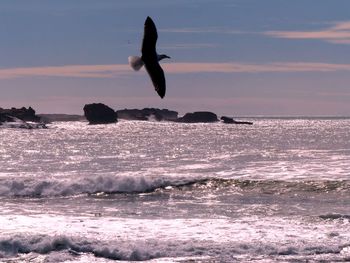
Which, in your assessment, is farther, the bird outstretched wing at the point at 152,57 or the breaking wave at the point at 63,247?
the breaking wave at the point at 63,247

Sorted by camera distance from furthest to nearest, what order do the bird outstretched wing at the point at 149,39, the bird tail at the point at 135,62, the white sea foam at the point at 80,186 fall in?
the white sea foam at the point at 80,186
the bird tail at the point at 135,62
the bird outstretched wing at the point at 149,39

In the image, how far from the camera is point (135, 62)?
20.1 feet

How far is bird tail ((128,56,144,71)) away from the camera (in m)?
5.99

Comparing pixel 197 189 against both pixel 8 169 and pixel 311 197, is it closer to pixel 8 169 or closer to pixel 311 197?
pixel 311 197

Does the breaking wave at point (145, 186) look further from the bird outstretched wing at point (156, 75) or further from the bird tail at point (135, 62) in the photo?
the bird outstretched wing at point (156, 75)

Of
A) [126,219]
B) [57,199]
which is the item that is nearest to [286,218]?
[126,219]

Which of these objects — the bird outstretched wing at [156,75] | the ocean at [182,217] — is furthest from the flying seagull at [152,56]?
the ocean at [182,217]

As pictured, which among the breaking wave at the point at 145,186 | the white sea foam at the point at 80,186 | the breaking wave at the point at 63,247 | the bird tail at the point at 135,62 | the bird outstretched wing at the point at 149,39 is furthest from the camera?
the white sea foam at the point at 80,186

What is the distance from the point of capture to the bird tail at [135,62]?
599 cm

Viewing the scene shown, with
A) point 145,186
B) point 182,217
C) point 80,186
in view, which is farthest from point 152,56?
point 80,186

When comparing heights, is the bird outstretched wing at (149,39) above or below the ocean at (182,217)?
above

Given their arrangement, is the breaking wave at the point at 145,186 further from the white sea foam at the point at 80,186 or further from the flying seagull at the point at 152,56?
the flying seagull at the point at 152,56

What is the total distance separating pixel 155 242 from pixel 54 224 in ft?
20.9

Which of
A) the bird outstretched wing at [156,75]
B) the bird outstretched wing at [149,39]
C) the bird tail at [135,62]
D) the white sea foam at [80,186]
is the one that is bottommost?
the white sea foam at [80,186]
